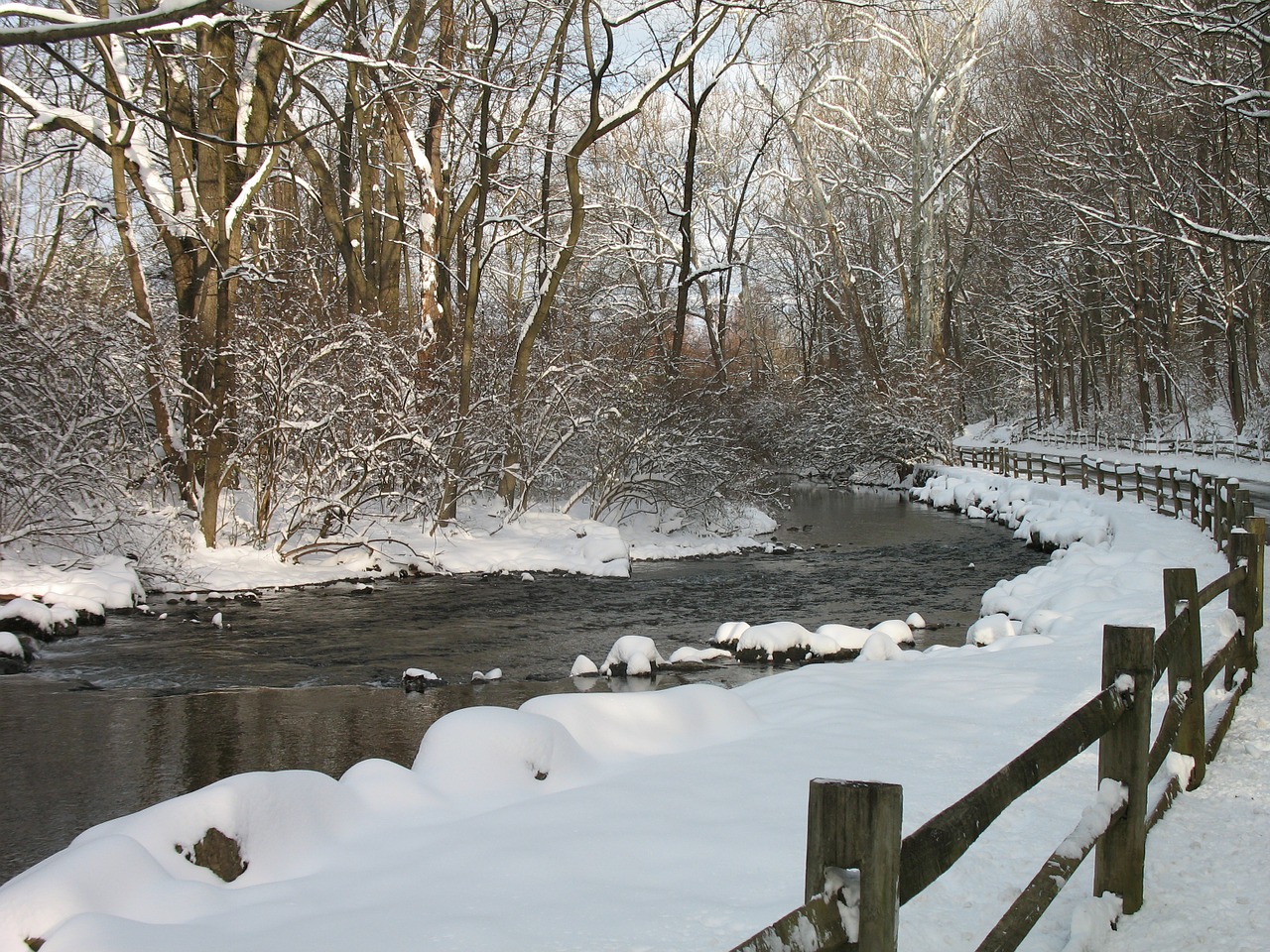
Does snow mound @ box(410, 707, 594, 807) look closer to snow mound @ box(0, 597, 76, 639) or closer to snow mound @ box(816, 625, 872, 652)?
snow mound @ box(816, 625, 872, 652)

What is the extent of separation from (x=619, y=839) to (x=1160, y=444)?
1424 inches

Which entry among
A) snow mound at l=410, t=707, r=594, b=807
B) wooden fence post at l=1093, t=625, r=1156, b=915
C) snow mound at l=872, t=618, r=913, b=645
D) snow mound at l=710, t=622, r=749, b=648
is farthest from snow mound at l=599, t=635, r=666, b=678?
wooden fence post at l=1093, t=625, r=1156, b=915

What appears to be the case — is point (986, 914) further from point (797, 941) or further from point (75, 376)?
point (75, 376)

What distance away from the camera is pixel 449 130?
22406 mm

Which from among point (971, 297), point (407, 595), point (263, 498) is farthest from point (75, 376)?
point (971, 297)

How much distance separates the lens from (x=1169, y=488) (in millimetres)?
24625

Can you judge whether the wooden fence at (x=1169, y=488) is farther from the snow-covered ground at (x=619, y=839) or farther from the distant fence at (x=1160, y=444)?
the snow-covered ground at (x=619, y=839)

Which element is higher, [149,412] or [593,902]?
[149,412]

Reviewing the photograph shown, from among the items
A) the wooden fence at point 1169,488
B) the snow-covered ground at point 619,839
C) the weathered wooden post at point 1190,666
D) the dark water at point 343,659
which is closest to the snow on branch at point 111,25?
the snow-covered ground at point 619,839

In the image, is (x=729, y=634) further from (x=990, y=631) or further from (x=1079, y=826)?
(x=1079, y=826)

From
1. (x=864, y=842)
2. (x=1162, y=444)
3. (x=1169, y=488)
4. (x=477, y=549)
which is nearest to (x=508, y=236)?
(x=477, y=549)

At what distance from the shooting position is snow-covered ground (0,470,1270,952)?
3.64 m

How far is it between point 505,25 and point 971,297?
42.3 metres

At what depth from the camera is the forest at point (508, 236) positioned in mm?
15430
